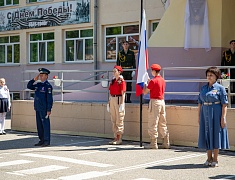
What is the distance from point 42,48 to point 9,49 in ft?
8.77

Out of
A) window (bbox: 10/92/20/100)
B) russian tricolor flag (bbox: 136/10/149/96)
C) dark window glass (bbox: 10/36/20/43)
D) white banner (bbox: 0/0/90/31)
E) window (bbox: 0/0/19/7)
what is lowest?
window (bbox: 10/92/20/100)

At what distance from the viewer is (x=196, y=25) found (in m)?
14.4

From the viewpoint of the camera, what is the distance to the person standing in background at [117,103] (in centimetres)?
1222

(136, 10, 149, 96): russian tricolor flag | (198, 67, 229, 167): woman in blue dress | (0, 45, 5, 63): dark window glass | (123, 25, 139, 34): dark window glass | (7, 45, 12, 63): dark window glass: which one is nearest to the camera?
(198, 67, 229, 167): woman in blue dress

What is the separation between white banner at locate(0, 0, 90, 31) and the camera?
77.3 feet

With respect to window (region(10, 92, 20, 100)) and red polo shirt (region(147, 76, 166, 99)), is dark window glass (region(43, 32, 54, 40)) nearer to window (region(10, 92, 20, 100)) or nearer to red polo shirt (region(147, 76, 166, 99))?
window (region(10, 92, 20, 100))

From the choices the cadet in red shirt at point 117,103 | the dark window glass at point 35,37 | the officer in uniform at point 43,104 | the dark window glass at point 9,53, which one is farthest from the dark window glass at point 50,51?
the cadet in red shirt at point 117,103

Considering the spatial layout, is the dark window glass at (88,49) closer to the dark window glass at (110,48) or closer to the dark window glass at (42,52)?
the dark window glass at (110,48)

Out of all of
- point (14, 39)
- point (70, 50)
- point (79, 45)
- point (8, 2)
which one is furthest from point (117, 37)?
point (8, 2)

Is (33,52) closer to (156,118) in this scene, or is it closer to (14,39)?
(14,39)

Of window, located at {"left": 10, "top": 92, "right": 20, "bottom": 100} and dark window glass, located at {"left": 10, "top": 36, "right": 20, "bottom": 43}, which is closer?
window, located at {"left": 10, "top": 92, "right": 20, "bottom": 100}

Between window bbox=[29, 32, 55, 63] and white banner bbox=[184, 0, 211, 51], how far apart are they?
11848 mm

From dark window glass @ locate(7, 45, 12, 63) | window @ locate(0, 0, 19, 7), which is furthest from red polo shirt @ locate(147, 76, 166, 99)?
dark window glass @ locate(7, 45, 12, 63)

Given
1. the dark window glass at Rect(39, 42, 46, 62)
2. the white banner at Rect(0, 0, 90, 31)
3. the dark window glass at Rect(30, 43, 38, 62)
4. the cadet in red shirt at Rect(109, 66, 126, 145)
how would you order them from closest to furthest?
the cadet in red shirt at Rect(109, 66, 126, 145) → the white banner at Rect(0, 0, 90, 31) → the dark window glass at Rect(39, 42, 46, 62) → the dark window glass at Rect(30, 43, 38, 62)
